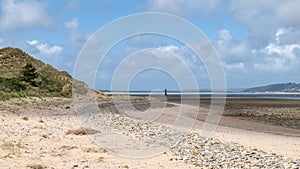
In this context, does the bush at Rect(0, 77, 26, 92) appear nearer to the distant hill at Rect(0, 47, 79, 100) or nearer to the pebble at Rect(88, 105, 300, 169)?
the distant hill at Rect(0, 47, 79, 100)

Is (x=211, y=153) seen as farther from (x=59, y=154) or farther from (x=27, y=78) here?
(x=27, y=78)

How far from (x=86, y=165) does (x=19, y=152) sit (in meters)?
2.75

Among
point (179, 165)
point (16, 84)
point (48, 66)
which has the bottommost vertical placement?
point (179, 165)

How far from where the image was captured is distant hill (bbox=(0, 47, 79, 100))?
49500 mm

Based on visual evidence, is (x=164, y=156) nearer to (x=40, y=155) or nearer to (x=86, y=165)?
(x=86, y=165)

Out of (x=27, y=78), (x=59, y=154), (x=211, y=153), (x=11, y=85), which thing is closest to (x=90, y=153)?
(x=59, y=154)

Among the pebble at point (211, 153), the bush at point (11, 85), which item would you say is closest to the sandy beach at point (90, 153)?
the pebble at point (211, 153)

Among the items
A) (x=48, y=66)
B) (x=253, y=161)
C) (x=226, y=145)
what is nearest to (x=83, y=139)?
(x=226, y=145)

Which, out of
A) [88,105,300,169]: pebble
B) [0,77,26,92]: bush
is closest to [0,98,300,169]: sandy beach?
[88,105,300,169]: pebble

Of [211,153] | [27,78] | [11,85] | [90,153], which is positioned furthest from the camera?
[27,78]

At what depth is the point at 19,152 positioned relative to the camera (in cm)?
1345

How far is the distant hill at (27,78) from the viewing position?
1949 inches

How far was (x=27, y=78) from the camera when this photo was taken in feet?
187

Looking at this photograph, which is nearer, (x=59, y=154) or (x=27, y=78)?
(x=59, y=154)
